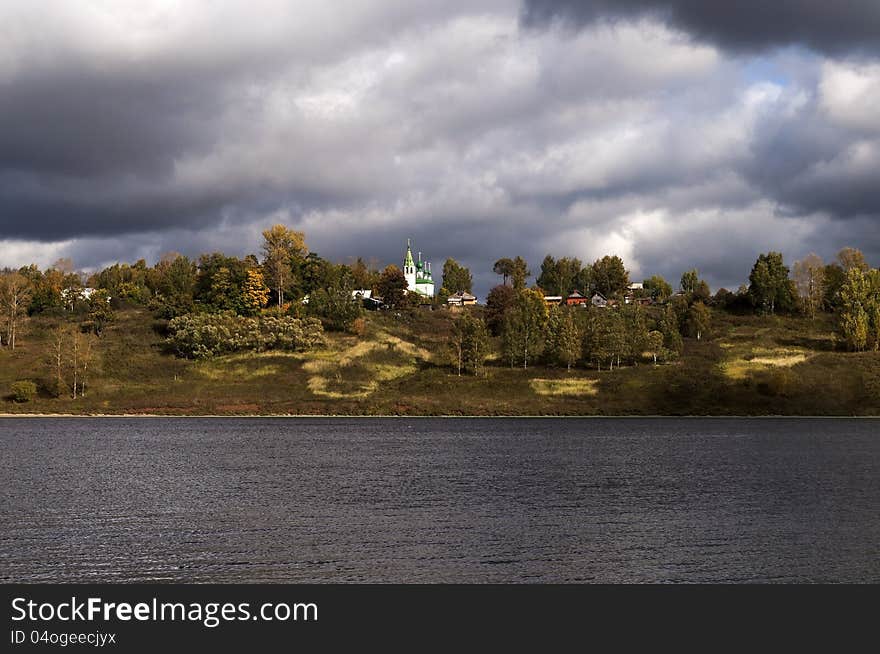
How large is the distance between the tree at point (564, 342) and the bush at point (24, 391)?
93.8 metres

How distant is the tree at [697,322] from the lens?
192 metres

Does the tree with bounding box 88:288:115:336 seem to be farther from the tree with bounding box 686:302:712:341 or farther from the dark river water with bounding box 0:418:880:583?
the tree with bounding box 686:302:712:341

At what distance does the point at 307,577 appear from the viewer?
118 feet

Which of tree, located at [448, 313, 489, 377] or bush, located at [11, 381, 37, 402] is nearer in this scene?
bush, located at [11, 381, 37, 402]

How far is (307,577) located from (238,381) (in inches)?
5039

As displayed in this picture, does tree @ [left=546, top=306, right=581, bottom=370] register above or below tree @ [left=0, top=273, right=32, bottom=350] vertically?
below

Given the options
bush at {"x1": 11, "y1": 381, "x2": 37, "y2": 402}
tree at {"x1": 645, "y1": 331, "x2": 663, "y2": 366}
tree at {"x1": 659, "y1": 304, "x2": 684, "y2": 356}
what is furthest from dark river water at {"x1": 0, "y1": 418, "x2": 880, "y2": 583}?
tree at {"x1": 659, "y1": 304, "x2": 684, "y2": 356}

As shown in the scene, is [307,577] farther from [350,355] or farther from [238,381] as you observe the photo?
[350,355]

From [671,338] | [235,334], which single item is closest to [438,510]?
[671,338]

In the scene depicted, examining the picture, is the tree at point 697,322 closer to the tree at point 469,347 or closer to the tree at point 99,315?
the tree at point 469,347

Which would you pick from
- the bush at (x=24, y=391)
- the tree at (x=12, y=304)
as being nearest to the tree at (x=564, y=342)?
the bush at (x=24, y=391)

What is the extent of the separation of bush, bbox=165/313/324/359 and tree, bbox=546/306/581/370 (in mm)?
48216

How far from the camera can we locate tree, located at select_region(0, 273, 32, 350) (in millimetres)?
180575
